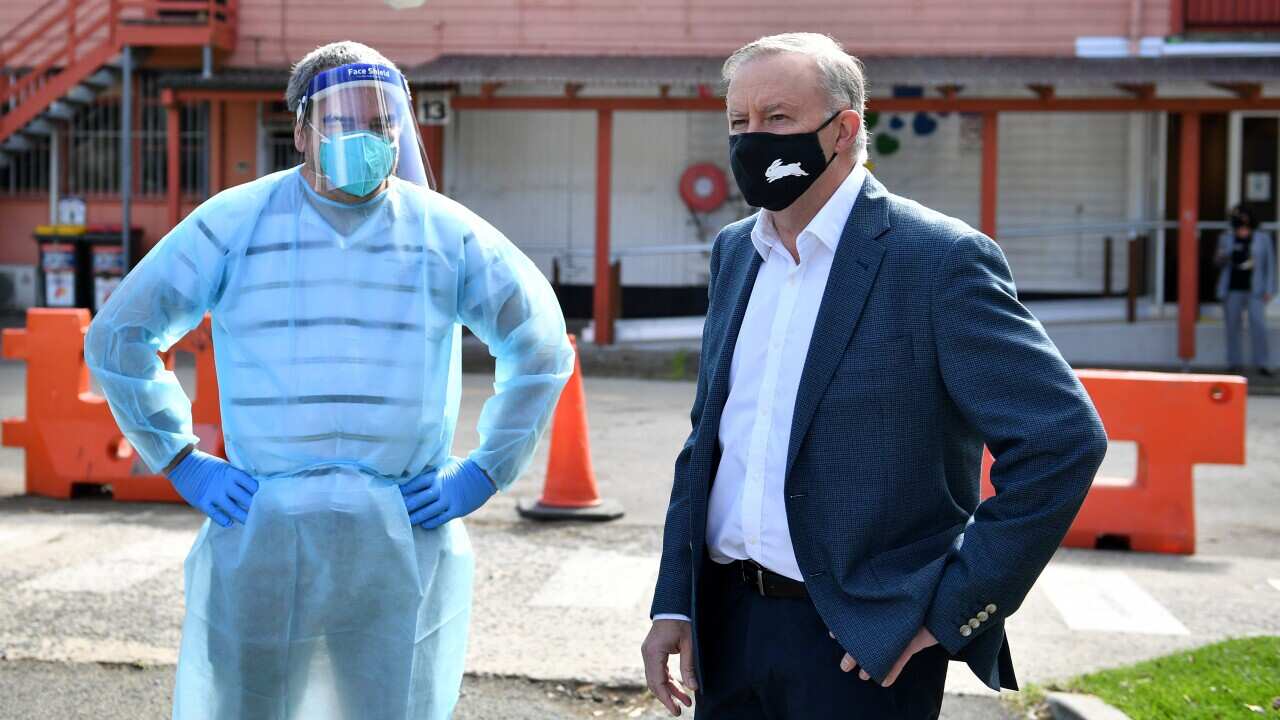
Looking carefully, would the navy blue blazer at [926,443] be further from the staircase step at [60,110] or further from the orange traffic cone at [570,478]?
the staircase step at [60,110]

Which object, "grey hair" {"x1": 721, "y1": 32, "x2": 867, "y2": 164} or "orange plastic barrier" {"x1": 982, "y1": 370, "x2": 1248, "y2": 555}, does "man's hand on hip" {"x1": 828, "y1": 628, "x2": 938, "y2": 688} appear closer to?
"grey hair" {"x1": 721, "y1": 32, "x2": 867, "y2": 164}

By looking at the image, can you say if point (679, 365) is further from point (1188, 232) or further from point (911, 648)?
point (911, 648)

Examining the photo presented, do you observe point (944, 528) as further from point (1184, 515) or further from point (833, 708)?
point (1184, 515)

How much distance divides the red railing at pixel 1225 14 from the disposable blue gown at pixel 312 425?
1715 centimetres

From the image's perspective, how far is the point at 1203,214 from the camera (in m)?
19.4

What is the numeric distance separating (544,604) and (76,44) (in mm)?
16477

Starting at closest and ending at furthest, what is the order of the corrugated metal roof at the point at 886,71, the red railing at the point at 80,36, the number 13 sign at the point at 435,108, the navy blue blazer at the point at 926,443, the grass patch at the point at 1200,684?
1. the navy blue blazer at the point at 926,443
2. the grass patch at the point at 1200,684
3. the corrugated metal roof at the point at 886,71
4. the number 13 sign at the point at 435,108
5. the red railing at the point at 80,36

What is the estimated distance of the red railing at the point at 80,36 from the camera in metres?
19.6

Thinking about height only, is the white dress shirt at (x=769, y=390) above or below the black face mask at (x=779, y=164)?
below

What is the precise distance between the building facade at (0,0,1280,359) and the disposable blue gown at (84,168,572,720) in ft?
46.6

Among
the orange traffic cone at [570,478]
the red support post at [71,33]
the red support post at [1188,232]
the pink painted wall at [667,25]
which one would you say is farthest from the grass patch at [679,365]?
the red support post at [71,33]

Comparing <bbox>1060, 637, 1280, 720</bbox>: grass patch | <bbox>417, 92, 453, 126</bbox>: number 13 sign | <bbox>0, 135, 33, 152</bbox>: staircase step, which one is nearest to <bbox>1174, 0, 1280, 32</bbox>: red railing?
<bbox>417, 92, 453, 126</bbox>: number 13 sign

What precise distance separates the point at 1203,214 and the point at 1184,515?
1291cm

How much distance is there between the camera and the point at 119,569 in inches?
269
